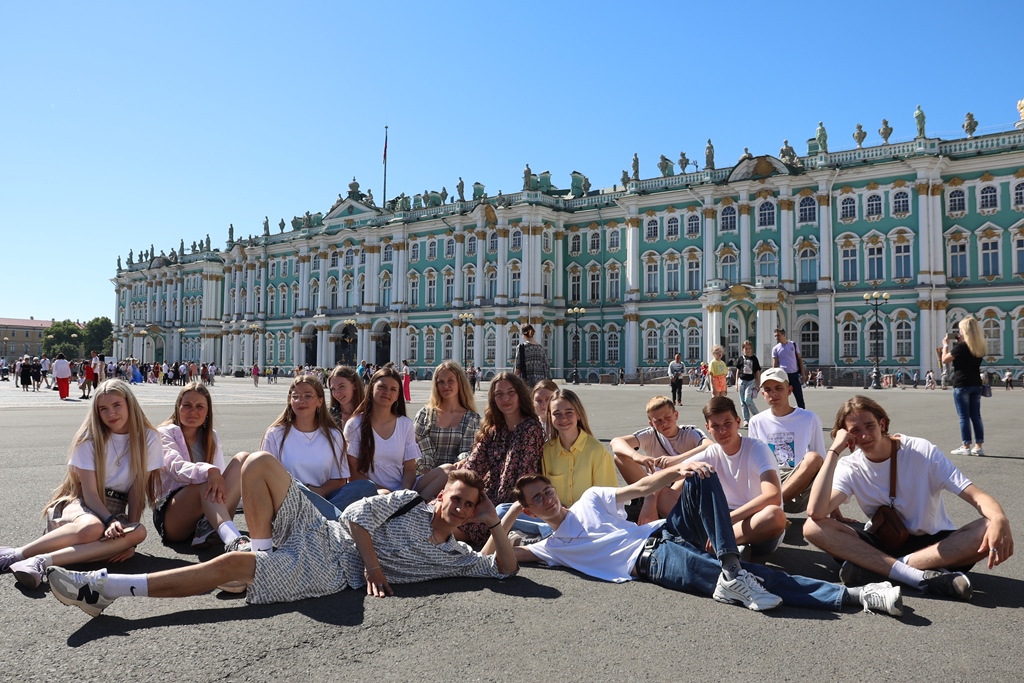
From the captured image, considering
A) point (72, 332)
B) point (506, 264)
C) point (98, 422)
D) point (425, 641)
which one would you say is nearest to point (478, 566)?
point (425, 641)

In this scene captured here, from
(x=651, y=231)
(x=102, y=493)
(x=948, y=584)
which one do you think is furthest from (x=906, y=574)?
(x=651, y=231)

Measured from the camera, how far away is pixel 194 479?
611 centimetres

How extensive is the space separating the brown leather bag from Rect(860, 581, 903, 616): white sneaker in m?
Result: 0.78

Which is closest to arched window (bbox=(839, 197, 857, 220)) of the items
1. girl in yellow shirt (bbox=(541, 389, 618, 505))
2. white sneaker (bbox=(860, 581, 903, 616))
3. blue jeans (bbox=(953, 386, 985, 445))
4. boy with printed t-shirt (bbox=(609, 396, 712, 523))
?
blue jeans (bbox=(953, 386, 985, 445))

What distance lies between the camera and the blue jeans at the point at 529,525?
6.05 meters

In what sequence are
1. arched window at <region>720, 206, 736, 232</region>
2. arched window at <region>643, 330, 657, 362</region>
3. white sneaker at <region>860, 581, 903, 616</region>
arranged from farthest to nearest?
1. arched window at <region>643, 330, 657, 362</region>
2. arched window at <region>720, 206, 736, 232</region>
3. white sneaker at <region>860, 581, 903, 616</region>

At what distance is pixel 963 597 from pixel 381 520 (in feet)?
11.7

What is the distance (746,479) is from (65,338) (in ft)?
507

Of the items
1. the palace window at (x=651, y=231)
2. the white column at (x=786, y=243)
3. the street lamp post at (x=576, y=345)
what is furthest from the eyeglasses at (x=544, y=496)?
the street lamp post at (x=576, y=345)

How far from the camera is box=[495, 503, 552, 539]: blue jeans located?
6051 mm

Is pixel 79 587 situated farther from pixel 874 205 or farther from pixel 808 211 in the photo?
pixel 808 211

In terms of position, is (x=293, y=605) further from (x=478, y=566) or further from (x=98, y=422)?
(x=98, y=422)

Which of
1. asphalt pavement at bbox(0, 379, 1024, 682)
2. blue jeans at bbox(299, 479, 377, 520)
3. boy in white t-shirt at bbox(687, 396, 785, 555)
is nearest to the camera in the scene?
asphalt pavement at bbox(0, 379, 1024, 682)

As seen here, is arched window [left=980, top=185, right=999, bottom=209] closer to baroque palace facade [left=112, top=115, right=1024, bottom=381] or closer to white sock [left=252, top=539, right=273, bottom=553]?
A: baroque palace facade [left=112, top=115, right=1024, bottom=381]
